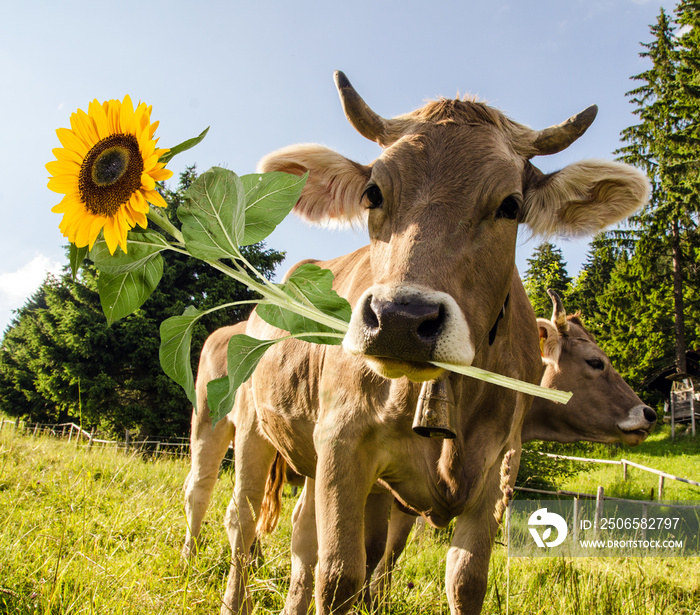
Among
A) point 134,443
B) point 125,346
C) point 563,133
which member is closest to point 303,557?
point 563,133

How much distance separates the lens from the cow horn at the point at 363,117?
2432 mm

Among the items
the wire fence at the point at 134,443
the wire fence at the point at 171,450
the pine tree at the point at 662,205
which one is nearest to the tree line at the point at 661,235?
the pine tree at the point at 662,205

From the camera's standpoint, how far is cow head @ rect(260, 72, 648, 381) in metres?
1.49

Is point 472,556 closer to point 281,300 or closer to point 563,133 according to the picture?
point 281,300

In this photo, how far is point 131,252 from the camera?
1575mm

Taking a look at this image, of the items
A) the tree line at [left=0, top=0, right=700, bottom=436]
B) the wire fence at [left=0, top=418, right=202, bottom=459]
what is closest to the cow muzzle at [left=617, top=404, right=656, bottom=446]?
the wire fence at [left=0, top=418, right=202, bottom=459]

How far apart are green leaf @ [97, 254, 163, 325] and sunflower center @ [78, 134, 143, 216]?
0.25 metres

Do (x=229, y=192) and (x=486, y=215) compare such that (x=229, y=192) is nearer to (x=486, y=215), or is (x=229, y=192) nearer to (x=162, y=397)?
(x=486, y=215)

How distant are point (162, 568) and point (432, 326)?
2.90 m

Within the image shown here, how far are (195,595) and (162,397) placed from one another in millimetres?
17943

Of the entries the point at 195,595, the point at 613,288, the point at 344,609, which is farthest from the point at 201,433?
the point at 613,288

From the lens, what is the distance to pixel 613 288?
30406 millimetres

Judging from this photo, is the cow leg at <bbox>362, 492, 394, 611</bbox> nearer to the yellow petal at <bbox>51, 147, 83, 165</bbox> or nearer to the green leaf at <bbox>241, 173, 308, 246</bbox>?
the green leaf at <bbox>241, 173, 308, 246</bbox>
